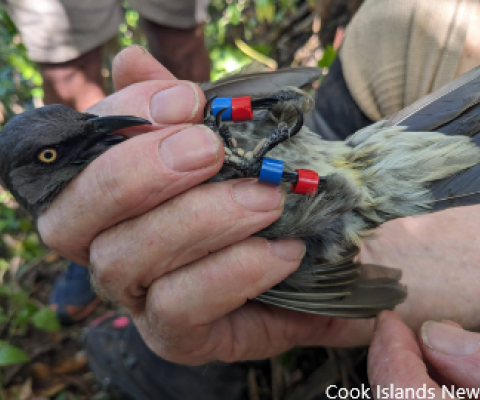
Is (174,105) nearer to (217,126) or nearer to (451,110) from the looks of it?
(217,126)

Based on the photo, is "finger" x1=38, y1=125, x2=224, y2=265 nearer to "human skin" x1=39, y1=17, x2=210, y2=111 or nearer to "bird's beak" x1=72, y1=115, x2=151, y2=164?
"bird's beak" x1=72, y1=115, x2=151, y2=164

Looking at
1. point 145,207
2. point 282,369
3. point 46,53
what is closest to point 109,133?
point 145,207

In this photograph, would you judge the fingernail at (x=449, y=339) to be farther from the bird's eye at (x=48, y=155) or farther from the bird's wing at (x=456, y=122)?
the bird's eye at (x=48, y=155)

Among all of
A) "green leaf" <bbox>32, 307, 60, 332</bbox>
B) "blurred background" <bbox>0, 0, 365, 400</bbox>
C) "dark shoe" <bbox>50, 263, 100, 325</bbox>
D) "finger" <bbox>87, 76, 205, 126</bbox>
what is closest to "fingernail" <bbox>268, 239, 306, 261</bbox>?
"finger" <bbox>87, 76, 205, 126</bbox>

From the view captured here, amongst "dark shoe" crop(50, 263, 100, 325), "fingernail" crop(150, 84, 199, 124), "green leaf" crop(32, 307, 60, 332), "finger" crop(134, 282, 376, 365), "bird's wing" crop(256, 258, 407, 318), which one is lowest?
"dark shoe" crop(50, 263, 100, 325)

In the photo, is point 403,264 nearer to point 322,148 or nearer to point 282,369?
point 322,148
